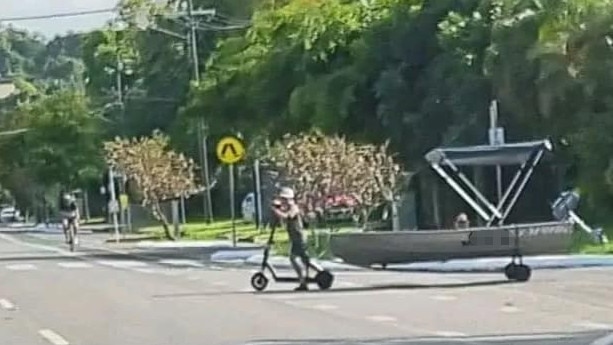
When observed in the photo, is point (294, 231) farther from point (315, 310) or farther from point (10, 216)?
point (10, 216)

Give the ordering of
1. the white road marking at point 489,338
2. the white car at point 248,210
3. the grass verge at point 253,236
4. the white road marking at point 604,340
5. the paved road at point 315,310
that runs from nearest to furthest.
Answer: the white road marking at point 604,340
the white road marking at point 489,338
the paved road at point 315,310
the grass verge at point 253,236
the white car at point 248,210

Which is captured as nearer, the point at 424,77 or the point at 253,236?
the point at 424,77

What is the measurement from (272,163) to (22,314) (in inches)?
1483

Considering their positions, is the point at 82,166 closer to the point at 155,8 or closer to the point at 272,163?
the point at 155,8

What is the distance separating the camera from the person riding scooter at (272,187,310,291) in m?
29.4

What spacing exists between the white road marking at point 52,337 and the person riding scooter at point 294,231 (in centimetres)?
702

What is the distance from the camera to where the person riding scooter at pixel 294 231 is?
29422 millimetres

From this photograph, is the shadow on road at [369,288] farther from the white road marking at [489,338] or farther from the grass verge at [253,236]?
the white road marking at [489,338]

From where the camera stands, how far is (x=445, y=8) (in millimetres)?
50781

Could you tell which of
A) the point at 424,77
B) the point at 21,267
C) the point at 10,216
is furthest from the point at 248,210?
the point at 10,216

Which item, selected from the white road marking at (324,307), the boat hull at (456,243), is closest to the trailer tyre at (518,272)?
the boat hull at (456,243)

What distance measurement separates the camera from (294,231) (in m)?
29.6

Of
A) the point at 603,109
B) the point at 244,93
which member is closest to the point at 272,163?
the point at 244,93

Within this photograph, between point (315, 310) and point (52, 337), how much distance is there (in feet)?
14.6
